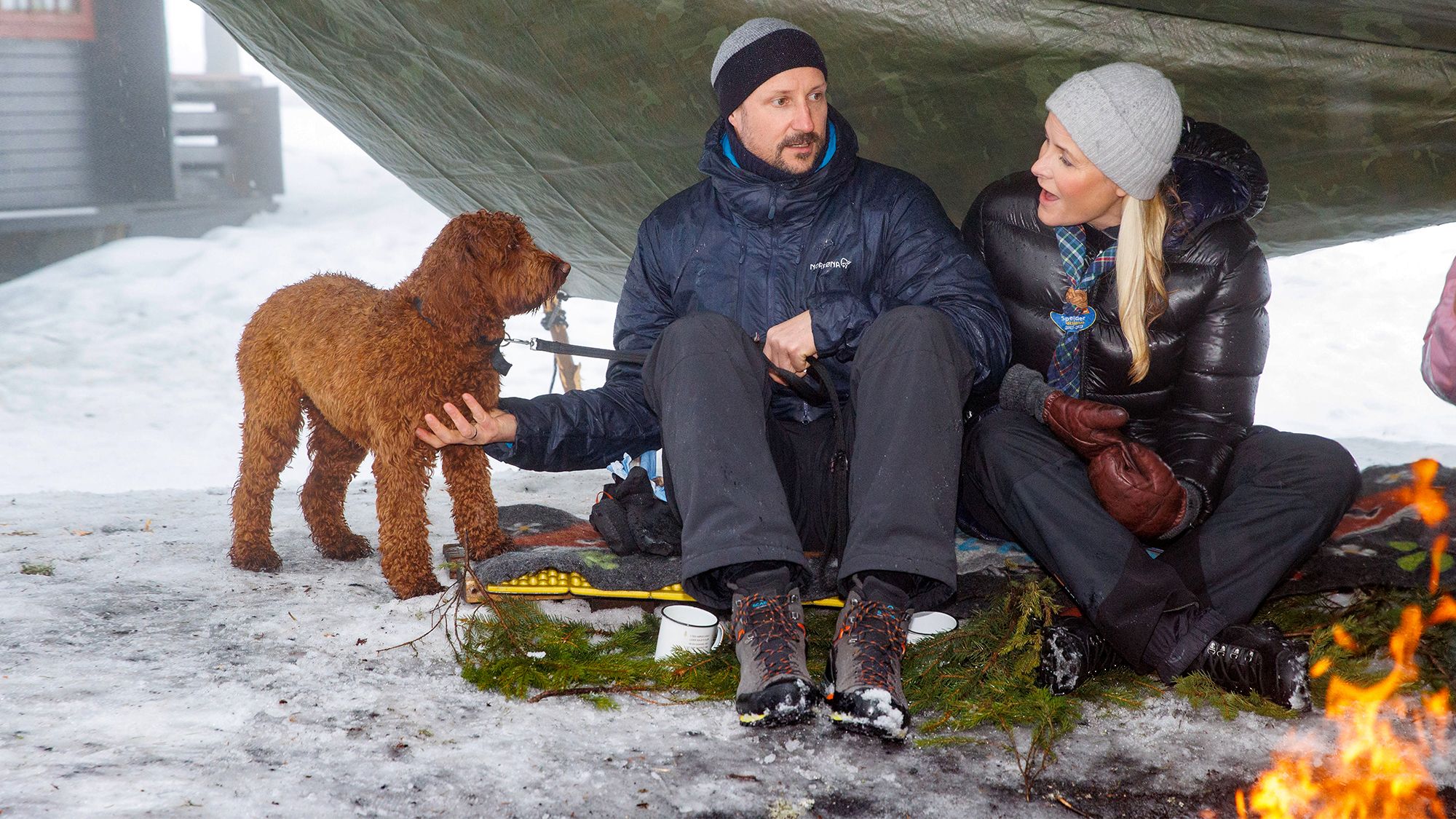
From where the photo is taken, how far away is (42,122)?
10711mm

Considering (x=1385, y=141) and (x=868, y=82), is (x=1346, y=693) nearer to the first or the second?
(x=1385, y=141)

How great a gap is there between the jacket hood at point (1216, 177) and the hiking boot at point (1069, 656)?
41.7 inches

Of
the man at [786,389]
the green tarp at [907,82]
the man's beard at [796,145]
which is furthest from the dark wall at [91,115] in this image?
the man's beard at [796,145]

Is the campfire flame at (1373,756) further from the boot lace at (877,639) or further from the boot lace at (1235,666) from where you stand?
the boot lace at (877,639)

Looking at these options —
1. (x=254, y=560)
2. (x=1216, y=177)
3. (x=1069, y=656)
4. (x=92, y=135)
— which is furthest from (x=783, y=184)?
(x=92, y=135)

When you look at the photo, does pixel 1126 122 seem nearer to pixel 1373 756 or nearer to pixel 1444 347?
pixel 1444 347

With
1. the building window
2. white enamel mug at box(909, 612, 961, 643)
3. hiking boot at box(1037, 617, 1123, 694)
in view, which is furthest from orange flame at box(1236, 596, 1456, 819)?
the building window

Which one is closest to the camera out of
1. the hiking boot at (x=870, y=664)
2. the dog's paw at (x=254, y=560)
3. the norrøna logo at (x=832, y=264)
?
the hiking boot at (x=870, y=664)

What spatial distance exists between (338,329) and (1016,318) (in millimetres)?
1838

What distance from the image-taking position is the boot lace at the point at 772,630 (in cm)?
208

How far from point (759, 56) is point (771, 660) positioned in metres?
1.61

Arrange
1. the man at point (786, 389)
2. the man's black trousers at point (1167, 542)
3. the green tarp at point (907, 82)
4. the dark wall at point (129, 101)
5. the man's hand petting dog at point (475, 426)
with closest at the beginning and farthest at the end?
1. the man at point (786, 389)
2. the man's black trousers at point (1167, 542)
3. the man's hand petting dog at point (475, 426)
4. the green tarp at point (907, 82)
5. the dark wall at point (129, 101)

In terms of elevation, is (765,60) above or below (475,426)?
above

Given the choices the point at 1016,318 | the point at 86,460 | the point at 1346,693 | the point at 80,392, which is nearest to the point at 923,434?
the point at 1016,318
